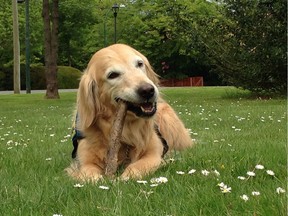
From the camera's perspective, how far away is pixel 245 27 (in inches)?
693

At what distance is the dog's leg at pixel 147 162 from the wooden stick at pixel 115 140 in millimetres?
123

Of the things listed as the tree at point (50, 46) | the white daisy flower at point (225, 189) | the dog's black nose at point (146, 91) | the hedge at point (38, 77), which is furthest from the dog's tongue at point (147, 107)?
the hedge at point (38, 77)

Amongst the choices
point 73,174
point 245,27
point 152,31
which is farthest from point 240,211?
point 152,31

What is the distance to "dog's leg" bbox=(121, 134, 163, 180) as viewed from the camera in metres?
3.57

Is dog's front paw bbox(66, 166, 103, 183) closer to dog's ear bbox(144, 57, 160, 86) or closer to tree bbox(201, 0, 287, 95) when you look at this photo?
dog's ear bbox(144, 57, 160, 86)

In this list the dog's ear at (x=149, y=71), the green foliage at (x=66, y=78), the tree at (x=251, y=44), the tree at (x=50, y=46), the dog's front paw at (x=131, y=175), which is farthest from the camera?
the green foliage at (x=66, y=78)

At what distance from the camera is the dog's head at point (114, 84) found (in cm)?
385

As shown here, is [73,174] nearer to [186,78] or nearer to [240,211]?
[240,211]

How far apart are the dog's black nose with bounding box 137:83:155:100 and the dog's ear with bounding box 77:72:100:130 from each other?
60 cm

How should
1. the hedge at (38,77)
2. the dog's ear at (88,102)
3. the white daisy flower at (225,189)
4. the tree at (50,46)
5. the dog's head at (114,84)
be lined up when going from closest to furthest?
the white daisy flower at (225,189) → the dog's head at (114,84) → the dog's ear at (88,102) → the tree at (50,46) → the hedge at (38,77)

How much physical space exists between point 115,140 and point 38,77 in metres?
39.9

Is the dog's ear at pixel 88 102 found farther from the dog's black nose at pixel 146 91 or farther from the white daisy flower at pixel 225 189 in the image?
the white daisy flower at pixel 225 189

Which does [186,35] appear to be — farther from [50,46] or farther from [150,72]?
[150,72]

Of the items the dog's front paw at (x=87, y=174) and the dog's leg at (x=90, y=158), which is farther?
the dog's leg at (x=90, y=158)
